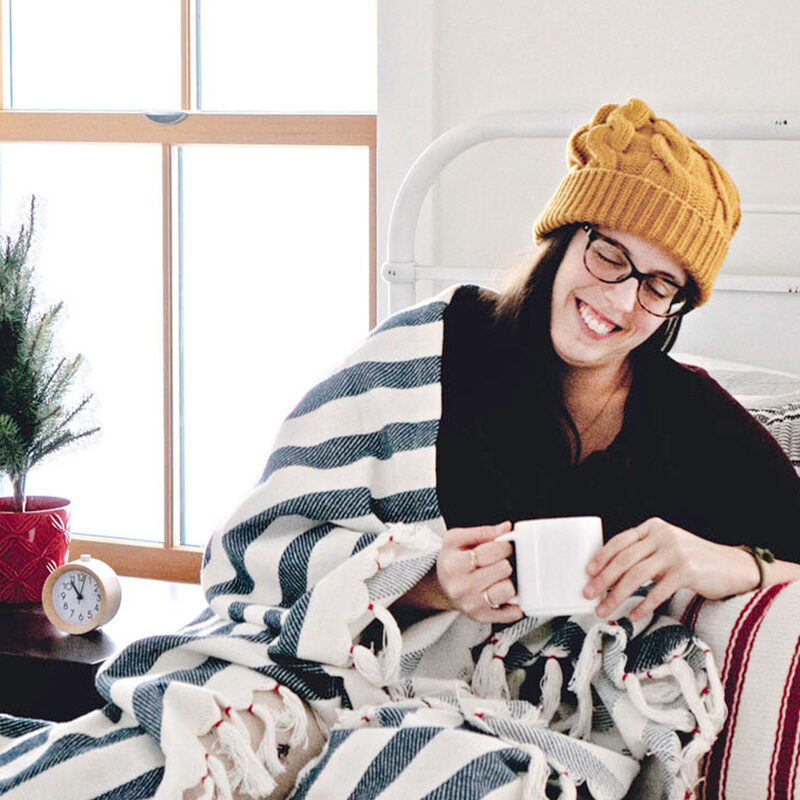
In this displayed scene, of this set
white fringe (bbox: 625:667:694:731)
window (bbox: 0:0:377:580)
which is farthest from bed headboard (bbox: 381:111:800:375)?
white fringe (bbox: 625:667:694:731)

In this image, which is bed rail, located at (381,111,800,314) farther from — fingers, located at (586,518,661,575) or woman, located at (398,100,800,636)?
fingers, located at (586,518,661,575)

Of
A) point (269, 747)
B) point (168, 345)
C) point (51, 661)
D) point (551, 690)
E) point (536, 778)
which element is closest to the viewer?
point (536, 778)

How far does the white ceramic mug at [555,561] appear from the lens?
40.5 inches

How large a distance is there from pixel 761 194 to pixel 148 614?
1.17 meters

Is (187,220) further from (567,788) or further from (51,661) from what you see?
(567,788)

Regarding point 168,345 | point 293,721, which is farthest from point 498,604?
point 168,345

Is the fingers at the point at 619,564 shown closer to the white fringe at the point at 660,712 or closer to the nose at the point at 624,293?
the white fringe at the point at 660,712

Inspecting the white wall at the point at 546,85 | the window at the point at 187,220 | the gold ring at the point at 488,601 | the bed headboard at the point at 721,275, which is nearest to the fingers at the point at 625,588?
the gold ring at the point at 488,601

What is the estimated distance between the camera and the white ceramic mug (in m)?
1.03

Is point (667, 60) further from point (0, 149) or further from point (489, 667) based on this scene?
point (0, 149)

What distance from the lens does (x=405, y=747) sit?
1.00 m

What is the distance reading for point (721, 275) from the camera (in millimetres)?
1864

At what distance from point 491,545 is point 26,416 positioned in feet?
3.35

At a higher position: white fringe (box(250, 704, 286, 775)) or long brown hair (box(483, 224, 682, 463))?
long brown hair (box(483, 224, 682, 463))
